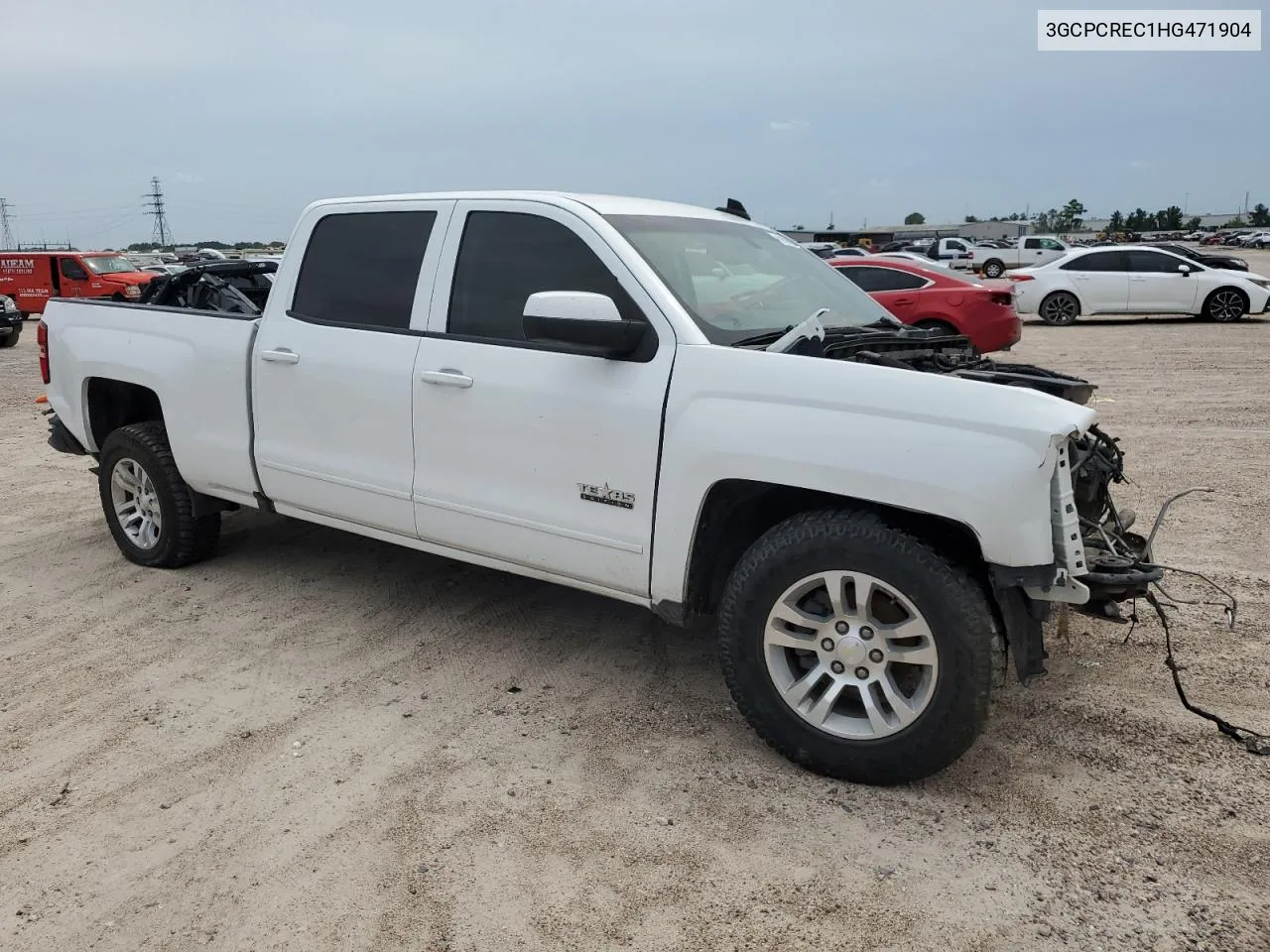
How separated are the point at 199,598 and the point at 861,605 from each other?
136 inches

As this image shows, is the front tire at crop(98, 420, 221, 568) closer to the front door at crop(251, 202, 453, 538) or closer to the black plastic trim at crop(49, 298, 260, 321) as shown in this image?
the black plastic trim at crop(49, 298, 260, 321)

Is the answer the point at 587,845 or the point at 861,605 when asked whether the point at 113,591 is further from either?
the point at 861,605

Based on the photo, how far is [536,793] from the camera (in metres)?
3.35

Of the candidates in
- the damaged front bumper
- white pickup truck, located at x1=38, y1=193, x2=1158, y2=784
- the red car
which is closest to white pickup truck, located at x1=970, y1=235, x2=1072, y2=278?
the red car

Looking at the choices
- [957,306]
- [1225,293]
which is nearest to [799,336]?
[957,306]

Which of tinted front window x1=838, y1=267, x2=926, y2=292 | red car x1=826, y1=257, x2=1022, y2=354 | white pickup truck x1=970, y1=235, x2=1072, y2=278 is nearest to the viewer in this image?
red car x1=826, y1=257, x2=1022, y2=354

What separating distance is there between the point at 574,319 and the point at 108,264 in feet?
84.5

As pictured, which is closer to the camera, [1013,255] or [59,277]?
[59,277]

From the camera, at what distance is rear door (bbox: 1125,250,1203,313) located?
1875cm

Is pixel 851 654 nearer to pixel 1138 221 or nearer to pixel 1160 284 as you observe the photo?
pixel 1160 284

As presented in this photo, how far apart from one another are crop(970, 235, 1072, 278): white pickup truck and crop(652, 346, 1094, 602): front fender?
1454 inches

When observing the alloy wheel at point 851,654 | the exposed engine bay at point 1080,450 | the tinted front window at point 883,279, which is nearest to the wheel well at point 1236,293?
the tinted front window at point 883,279

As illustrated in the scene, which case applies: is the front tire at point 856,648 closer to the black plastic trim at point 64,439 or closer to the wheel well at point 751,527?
the wheel well at point 751,527

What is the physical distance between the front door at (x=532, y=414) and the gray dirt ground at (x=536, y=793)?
649mm
